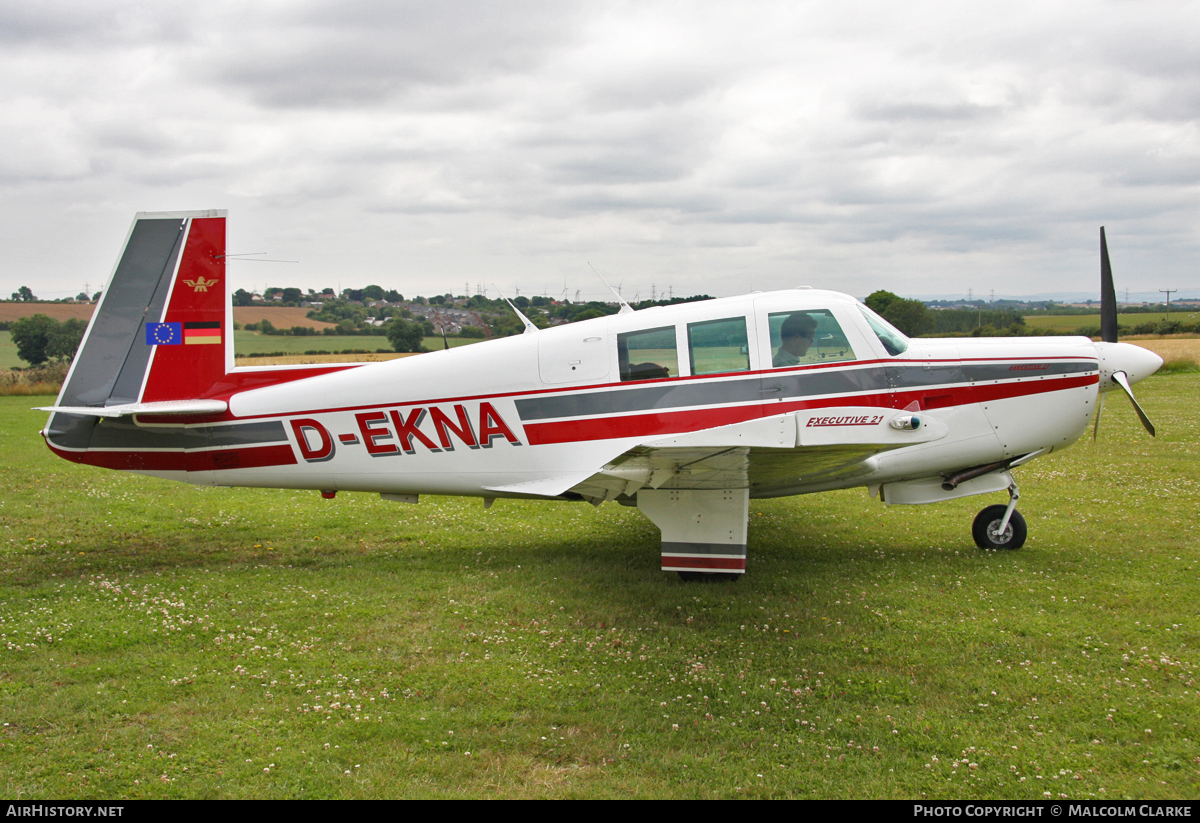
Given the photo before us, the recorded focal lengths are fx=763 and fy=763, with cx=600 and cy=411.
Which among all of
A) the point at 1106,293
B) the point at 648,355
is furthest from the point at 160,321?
the point at 1106,293

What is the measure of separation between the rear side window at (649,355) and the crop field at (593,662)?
192 centimetres

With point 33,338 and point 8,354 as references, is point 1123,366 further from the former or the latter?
point 8,354

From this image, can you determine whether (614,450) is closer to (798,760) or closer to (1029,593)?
(798,760)

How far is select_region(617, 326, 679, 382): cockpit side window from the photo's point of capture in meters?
6.68

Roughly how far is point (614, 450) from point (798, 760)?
323 centimetres

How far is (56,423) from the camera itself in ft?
23.7

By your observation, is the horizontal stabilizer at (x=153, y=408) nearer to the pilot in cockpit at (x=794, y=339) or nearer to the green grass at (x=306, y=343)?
the pilot in cockpit at (x=794, y=339)

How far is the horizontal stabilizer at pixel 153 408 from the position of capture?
690cm

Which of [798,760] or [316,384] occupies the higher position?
[316,384]

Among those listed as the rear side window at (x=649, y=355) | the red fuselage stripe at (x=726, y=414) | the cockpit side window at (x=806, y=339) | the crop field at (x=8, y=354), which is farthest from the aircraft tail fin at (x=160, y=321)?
the crop field at (x=8, y=354)

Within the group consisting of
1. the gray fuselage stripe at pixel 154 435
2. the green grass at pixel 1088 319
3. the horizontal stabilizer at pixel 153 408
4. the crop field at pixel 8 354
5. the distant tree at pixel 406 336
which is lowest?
the gray fuselage stripe at pixel 154 435

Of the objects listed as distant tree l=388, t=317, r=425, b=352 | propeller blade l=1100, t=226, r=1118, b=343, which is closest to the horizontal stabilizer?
propeller blade l=1100, t=226, r=1118, b=343

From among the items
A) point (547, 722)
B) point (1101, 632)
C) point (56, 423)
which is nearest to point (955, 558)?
point (1101, 632)
